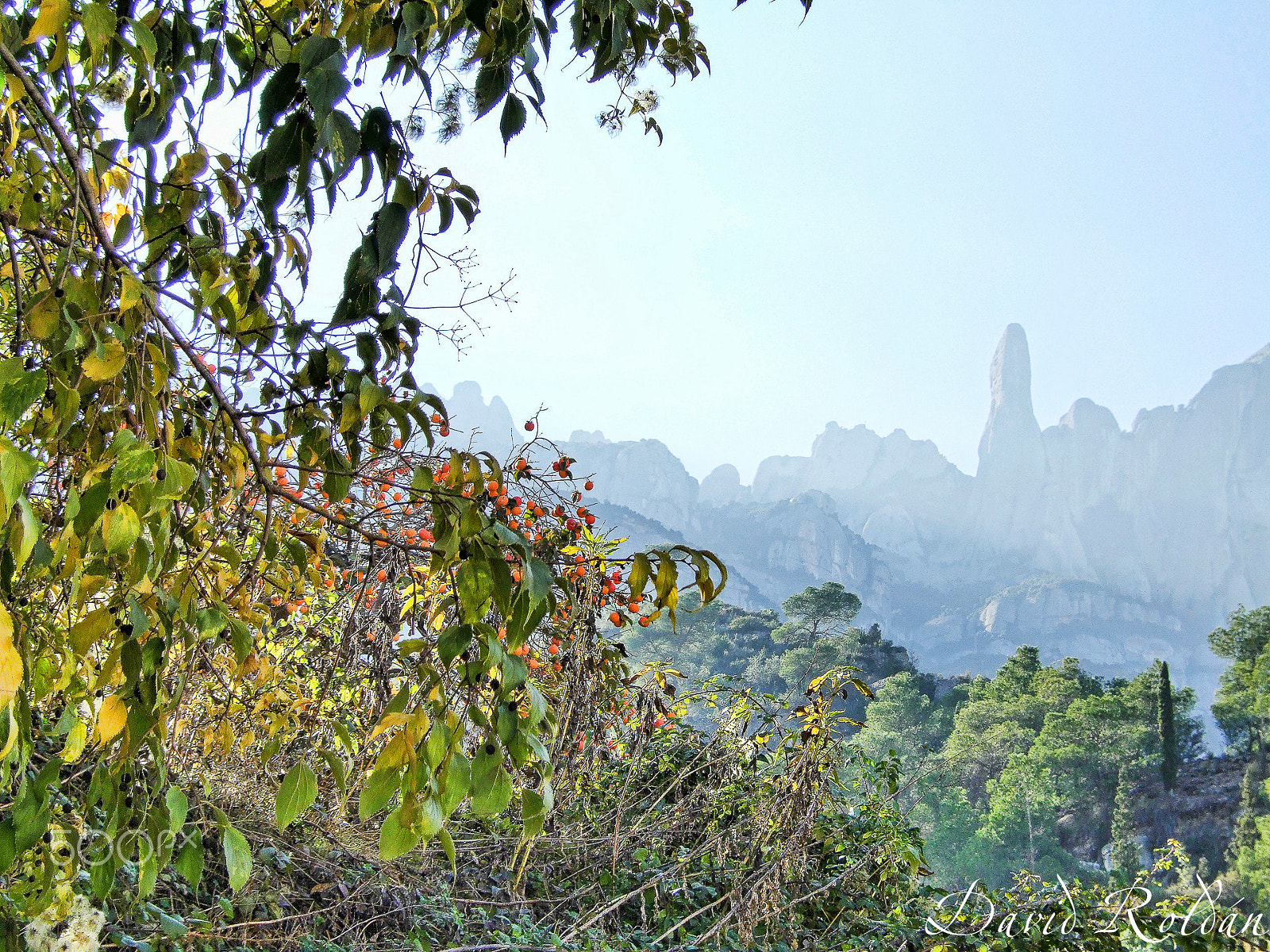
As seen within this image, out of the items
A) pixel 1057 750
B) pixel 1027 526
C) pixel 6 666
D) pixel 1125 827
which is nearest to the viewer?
pixel 6 666

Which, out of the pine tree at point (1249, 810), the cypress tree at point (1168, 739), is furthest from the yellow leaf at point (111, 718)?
the cypress tree at point (1168, 739)

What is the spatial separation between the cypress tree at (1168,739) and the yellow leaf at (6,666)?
21.9 m

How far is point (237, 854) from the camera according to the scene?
0.53 metres

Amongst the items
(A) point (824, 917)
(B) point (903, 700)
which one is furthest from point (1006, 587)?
(A) point (824, 917)

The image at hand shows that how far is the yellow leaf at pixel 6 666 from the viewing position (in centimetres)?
28

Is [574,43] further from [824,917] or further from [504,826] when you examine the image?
[824,917]

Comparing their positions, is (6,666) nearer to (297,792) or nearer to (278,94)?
(297,792)

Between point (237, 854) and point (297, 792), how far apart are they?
9 centimetres

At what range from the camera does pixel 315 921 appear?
173 cm

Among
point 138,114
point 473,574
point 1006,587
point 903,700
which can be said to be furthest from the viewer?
point 1006,587

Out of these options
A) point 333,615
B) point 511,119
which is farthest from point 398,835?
point 333,615

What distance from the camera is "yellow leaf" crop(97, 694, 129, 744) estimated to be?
48cm

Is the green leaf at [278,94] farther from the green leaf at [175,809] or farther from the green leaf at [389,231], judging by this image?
the green leaf at [175,809]

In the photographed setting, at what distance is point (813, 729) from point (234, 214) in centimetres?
198
